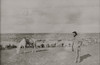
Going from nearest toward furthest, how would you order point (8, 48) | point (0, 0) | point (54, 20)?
point (0, 0), point (54, 20), point (8, 48)

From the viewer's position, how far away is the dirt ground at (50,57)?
6719 millimetres

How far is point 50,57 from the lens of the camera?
7066mm

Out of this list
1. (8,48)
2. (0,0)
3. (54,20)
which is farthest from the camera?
(8,48)

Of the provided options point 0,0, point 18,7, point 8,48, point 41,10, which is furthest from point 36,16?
point 8,48

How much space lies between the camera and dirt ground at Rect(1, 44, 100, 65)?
22.0ft

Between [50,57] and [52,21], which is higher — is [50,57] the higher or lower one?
the lower one

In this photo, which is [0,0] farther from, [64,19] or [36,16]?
[64,19]

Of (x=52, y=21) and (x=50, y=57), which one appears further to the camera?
(x=52, y=21)

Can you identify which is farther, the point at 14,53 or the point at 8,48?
the point at 8,48

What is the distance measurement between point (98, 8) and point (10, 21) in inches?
127

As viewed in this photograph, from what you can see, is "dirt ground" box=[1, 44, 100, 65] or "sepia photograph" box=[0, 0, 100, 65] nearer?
"dirt ground" box=[1, 44, 100, 65]

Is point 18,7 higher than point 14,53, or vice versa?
point 18,7

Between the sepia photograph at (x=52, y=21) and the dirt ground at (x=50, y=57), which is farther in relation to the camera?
the sepia photograph at (x=52, y=21)

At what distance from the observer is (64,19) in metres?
7.39
